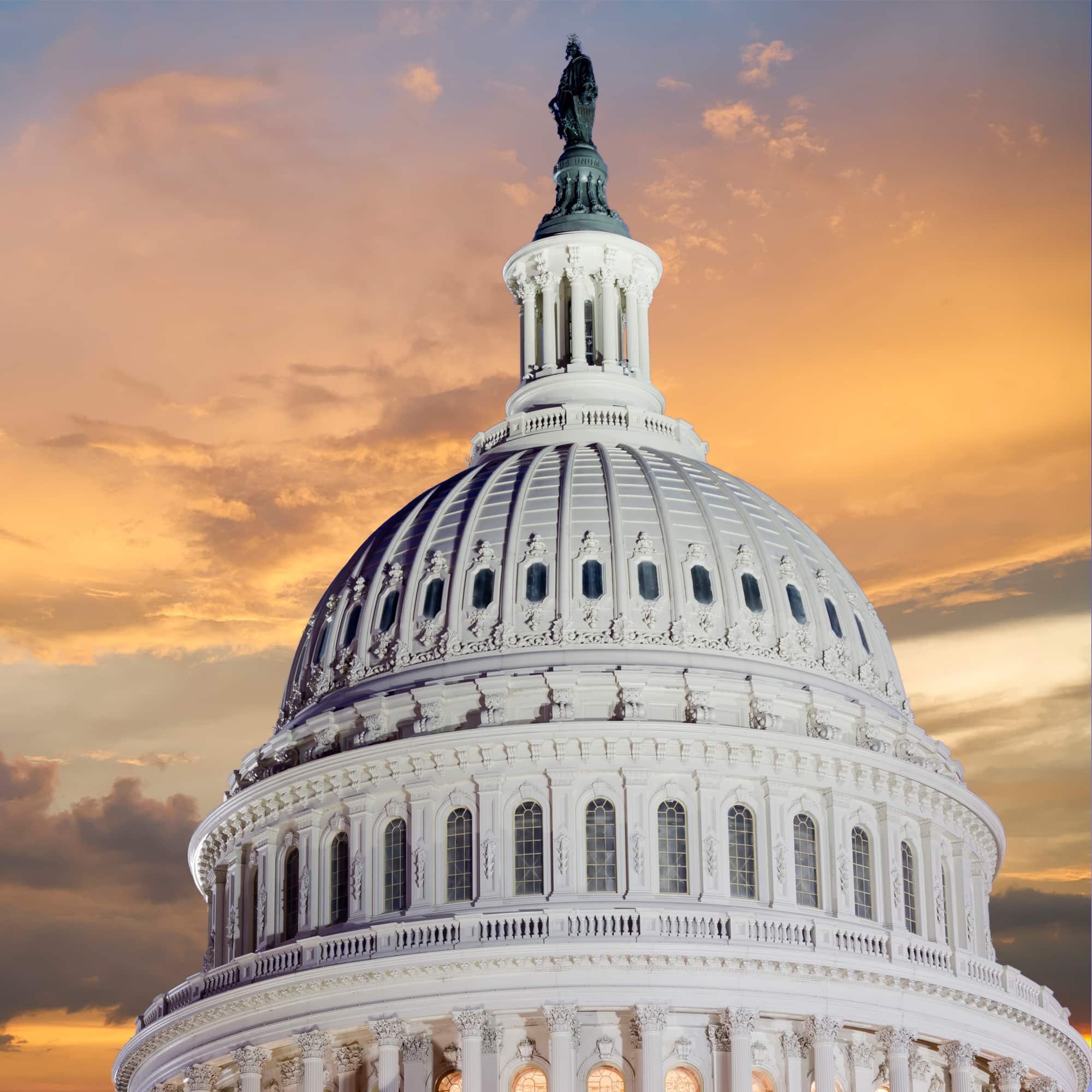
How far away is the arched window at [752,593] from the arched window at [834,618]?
10.0ft

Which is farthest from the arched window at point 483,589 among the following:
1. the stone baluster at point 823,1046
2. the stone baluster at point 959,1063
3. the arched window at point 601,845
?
the stone baluster at point 959,1063

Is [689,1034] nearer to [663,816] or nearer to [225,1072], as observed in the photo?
[663,816]

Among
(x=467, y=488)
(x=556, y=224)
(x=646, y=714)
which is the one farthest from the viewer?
(x=556, y=224)

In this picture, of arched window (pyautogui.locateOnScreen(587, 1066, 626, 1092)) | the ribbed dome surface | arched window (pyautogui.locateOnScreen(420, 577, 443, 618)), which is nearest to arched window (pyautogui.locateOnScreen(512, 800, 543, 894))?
the ribbed dome surface

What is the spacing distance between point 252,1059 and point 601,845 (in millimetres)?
13187

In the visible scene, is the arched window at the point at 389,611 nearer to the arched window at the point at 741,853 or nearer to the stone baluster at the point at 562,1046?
the arched window at the point at 741,853

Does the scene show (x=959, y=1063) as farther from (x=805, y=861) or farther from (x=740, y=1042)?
(x=740, y=1042)

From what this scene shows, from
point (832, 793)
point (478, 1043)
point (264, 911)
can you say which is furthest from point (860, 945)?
point (264, 911)

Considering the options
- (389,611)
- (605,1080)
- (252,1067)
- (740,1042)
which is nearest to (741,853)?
(740,1042)

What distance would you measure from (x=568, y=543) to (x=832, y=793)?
12570 mm

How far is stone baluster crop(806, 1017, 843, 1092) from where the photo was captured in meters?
95.9

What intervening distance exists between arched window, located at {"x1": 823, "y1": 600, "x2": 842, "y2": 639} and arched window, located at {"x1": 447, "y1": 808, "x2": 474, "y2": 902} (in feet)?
51.7

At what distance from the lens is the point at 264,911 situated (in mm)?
105562

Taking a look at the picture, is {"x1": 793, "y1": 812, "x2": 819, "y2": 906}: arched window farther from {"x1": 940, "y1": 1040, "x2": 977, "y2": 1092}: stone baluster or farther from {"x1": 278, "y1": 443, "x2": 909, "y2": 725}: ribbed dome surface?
{"x1": 940, "y1": 1040, "x2": 977, "y2": 1092}: stone baluster
